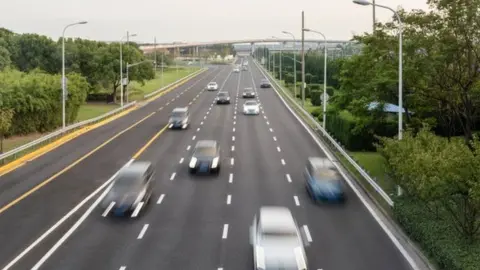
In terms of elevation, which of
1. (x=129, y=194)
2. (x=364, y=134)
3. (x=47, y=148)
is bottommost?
(x=129, y=194)

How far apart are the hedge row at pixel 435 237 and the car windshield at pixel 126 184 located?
10.3 metres

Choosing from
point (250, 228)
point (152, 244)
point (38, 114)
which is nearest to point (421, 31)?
point (250, 228)

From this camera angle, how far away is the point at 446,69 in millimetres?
30297

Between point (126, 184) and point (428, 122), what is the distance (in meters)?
17.0

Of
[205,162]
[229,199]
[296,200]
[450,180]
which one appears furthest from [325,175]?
[450,180]

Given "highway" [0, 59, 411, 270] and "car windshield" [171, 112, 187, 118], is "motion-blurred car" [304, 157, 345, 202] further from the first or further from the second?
"car windshield" [171, 112, 187, 118]

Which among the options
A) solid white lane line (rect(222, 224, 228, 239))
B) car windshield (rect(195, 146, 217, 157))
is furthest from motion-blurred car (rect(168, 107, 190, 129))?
solid white lane line (rect(222, 224, 228, 239))

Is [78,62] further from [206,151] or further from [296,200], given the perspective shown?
[296,200]

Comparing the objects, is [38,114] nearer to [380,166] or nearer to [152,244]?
[380,166]

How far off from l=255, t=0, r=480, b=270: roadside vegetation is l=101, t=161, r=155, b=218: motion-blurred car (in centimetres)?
1008

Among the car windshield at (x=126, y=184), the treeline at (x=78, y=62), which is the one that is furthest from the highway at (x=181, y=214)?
the treeline at (x=78, y=62)

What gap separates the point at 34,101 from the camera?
160 ft

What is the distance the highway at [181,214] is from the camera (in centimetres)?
1891

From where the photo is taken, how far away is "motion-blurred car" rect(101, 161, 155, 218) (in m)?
23.8
